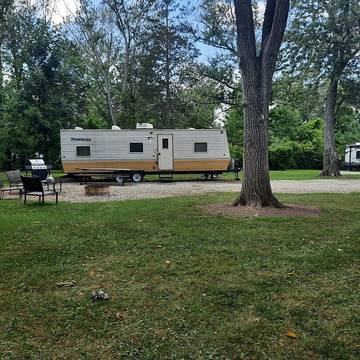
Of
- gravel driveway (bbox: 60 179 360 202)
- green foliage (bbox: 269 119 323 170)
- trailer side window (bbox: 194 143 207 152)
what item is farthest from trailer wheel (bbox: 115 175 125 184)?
green foliage (bbox: 269 119 323 170)

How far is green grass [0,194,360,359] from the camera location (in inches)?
104

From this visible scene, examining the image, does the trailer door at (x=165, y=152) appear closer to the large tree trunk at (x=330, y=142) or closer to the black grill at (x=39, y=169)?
the black grill at (x=39, y=169)

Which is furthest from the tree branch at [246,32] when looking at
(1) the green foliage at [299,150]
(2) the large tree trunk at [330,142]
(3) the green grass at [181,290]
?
(1) the green foliage at [299,150]

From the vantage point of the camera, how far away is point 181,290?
3.61 metres

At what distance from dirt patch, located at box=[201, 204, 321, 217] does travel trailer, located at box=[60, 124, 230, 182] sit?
918 centimetres

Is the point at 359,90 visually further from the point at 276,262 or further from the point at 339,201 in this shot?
the point at 276,262

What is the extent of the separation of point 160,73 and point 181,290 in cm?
2576

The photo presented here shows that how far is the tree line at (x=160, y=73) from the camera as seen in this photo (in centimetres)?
2019

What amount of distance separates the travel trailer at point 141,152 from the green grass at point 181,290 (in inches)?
418

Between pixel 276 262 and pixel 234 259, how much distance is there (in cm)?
51

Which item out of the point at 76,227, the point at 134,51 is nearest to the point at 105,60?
the point at 134,51

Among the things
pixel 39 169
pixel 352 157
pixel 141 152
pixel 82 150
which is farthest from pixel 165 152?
pixel 352 157

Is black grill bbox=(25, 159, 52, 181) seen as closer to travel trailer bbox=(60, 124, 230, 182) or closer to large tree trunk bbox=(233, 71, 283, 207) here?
travel trailer bbox=(60, 124, 230, 182)

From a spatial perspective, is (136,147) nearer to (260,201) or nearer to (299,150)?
(260,201)
